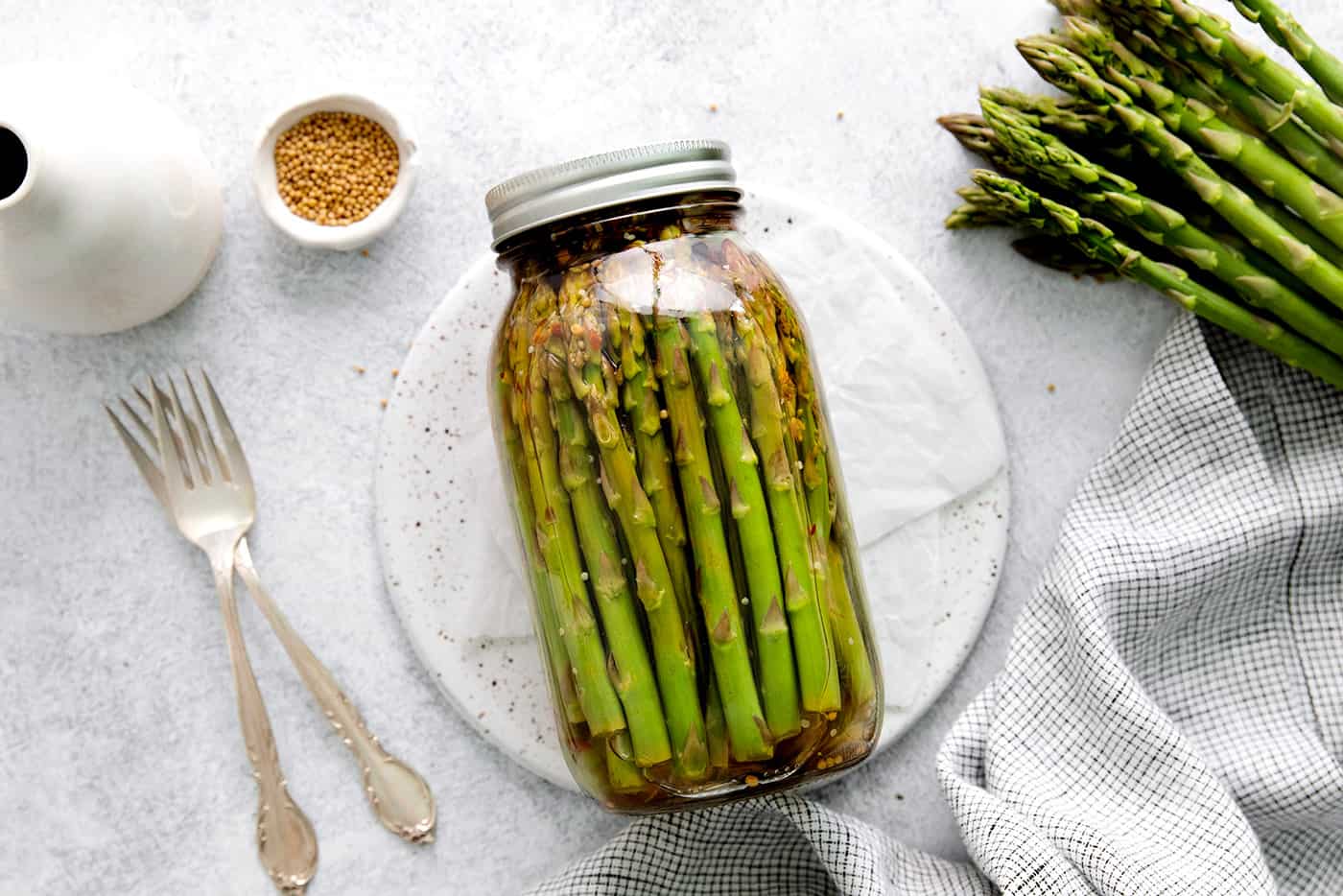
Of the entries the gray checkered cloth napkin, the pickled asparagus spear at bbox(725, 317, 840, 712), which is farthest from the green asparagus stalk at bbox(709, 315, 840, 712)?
the gray checkered cloth napkin

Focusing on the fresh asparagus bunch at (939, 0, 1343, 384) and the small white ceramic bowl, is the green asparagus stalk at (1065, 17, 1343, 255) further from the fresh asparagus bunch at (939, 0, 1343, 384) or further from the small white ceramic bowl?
the small white ceramic bowl

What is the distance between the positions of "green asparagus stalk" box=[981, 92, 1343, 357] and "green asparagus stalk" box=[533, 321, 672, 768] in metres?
0.57

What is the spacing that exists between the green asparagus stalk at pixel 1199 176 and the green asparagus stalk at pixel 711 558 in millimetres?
560

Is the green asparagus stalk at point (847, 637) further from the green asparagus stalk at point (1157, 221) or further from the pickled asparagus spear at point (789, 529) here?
the green asparagus stalk at point (1157, 221)

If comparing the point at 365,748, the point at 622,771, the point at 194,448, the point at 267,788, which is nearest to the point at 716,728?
the point at 622,771

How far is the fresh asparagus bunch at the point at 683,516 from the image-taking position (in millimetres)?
970

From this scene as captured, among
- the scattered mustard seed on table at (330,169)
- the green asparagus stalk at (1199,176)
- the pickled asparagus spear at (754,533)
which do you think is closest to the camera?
the pickled asparagus spear at (754,533)

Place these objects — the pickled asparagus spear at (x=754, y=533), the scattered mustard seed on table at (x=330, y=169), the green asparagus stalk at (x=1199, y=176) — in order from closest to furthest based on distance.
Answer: the pickled asparagus spear at (x=754, y=533)
the green asparagus stalk at (x=1199, y=176)
the scattered mustard seed on table at (x=330, y=169)

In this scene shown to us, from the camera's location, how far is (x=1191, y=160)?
45.8 inches

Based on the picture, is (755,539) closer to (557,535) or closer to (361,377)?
(557,535)

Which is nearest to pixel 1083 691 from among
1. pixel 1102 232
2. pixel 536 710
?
pixel 1102 232

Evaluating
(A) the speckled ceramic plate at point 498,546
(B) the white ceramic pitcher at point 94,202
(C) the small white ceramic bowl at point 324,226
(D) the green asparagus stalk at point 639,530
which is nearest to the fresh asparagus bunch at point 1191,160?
(A) the speckled ceramic plate at point 498,546

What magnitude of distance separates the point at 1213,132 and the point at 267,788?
4.06 feet

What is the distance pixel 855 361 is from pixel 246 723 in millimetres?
792
